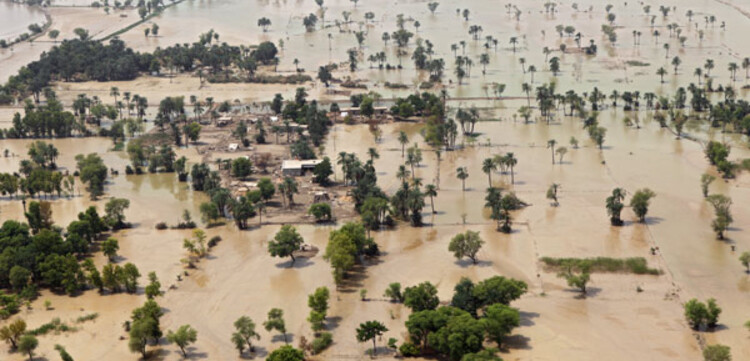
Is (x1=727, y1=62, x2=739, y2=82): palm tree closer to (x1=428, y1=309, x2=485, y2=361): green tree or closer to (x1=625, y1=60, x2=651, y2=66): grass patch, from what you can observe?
(x1=625, y1=60, x2=651, y2=66): grass patch

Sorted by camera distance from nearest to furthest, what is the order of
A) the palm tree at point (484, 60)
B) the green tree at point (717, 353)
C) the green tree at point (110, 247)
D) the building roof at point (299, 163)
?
the green tree at point (717, 353) → the green tree at point (110, 247) → the building roof at point (299, 163) → the palm tree at point (484, 60)

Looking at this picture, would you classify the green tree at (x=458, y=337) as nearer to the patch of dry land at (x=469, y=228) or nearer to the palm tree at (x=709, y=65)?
the patch of dry land at (x=469, y=228)

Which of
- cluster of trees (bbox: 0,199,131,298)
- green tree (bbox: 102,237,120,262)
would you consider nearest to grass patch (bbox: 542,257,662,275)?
cluster of trees (bbox: 0,199,131,298)

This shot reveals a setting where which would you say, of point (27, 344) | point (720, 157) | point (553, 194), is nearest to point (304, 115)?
point (553, 194)

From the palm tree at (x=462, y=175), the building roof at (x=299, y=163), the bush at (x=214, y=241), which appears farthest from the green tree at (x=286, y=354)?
the building roof at (x=299, y=163)

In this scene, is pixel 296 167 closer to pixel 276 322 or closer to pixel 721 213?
pixel 276 322
